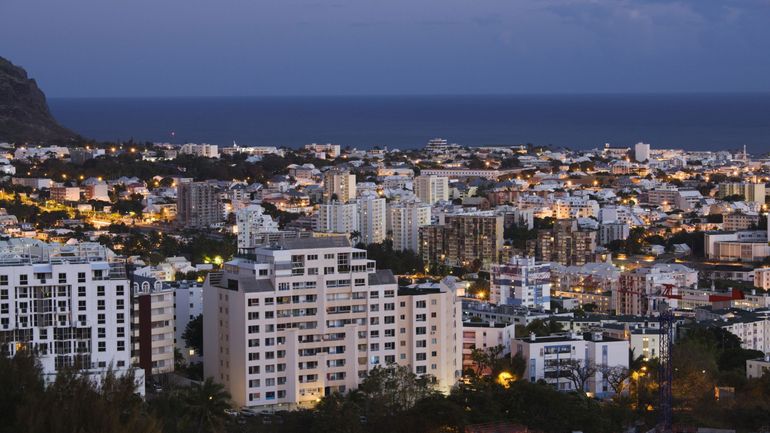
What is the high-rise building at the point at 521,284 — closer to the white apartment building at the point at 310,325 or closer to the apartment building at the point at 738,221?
the white apartment building at the point at 310,325

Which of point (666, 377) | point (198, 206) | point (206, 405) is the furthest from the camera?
point (198, 206)

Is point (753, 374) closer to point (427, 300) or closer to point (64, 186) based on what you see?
point (427, 300)

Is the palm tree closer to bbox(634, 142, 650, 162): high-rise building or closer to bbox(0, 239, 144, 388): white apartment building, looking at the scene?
bbox(0, 239, 144, 388): white apartment building

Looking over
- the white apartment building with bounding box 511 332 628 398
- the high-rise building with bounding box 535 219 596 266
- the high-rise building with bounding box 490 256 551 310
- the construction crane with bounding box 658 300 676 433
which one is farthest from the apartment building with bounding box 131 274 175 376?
the high-rise building with bounding box 535 219 596 266

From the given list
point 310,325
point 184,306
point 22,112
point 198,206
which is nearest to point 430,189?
point 198,206

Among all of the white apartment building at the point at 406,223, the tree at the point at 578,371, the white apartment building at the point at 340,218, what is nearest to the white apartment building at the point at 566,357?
the tree at the point at 578,371

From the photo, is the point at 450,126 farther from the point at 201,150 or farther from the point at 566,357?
the point at 566,357

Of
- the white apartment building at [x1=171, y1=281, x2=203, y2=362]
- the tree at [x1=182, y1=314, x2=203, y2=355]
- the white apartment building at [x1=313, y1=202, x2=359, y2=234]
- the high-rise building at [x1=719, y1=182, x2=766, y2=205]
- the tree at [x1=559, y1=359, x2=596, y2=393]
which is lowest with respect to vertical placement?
the tree at [x1=559, y1=359, x2=596, y2=393]
